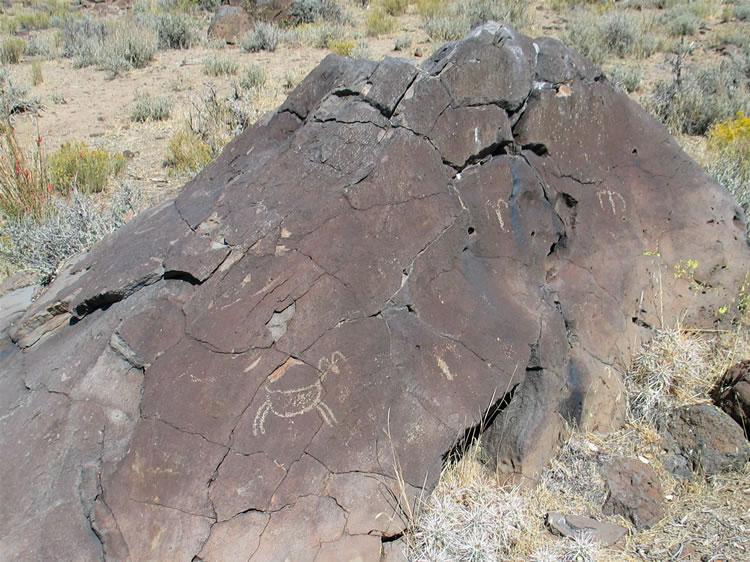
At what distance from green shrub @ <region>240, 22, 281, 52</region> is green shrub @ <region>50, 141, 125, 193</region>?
5.61 m

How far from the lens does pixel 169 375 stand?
2.85 metres

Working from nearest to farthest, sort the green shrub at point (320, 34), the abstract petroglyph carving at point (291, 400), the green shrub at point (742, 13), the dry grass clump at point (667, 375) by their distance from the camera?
1. the abstract petroglyph carving at point (291, 400)
2. the dry grass clump at point (667, 375)
3. the green shrub at point (320, 34)
4. the green shrub at point (742, 13)

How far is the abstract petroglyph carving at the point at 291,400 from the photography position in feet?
9.32

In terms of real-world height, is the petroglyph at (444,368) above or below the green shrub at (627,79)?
above

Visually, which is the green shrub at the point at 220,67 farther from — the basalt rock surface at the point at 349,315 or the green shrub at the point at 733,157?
the basalt rock surface at the point at 349,315

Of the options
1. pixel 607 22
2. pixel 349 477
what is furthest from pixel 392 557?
pixel 607 22

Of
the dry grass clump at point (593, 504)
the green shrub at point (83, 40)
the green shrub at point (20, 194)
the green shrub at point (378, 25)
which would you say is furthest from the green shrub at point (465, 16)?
the dry grass clump at point (593, 504)

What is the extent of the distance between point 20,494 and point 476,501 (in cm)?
193

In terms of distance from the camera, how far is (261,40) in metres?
12.3

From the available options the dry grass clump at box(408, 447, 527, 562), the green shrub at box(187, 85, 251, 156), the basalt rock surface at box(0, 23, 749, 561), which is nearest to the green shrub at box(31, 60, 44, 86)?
the green shrub at box(187, 85, 251, 156)

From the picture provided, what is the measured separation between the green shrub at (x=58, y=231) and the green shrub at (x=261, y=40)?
6.93 metres

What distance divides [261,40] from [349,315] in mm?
10494

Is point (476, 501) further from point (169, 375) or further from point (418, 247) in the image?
point (169, 375)

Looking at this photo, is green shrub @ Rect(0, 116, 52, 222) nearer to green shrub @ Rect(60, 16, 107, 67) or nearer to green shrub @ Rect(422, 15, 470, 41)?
green shrub @ Rect(60, 16, 107, 67)
